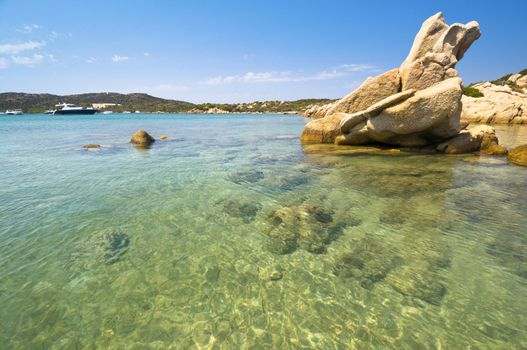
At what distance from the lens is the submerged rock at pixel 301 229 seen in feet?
19.1

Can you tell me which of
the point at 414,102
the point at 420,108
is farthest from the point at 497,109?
the point at 414,102

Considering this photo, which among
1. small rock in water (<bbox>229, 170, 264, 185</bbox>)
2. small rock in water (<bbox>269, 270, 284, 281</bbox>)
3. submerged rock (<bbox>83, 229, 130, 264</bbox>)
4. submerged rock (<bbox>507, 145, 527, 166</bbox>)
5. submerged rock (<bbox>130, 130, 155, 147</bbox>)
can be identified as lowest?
submerged rock (<bbox>83, 229, 130, 264</bbox>)

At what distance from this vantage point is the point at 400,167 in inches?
500

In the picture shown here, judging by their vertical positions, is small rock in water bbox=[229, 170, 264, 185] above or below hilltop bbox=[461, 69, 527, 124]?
below

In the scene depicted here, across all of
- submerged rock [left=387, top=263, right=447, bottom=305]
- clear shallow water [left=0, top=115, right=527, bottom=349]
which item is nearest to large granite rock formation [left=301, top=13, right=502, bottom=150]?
clear shallow water [left=0, top=115, right=527, bottom=349]

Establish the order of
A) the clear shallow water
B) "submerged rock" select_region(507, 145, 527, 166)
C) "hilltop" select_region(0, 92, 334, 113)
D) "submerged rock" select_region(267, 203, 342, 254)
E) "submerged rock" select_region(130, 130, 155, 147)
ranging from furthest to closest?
"hilltop" select_region(0, 92, 334, 113) < "submerged rock" select_region(130, 130, 155, 147) < "submerged rock" select_region(507, 145, 527, 166) < "submerged rock" select_region(267, 203, 342, 254) < the clear shallow water

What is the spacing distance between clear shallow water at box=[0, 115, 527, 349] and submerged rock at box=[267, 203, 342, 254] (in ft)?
0.17

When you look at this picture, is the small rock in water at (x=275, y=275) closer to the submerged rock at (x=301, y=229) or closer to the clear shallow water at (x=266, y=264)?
the clear shallow water at (x=266, y=264)

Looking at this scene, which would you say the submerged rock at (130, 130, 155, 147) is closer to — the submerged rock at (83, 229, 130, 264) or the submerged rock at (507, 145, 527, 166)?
the submerged rock at (83, 229, 130, 264)

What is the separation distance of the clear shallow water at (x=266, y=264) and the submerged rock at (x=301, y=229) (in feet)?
0.17

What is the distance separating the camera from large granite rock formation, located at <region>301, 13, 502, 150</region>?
13727 millimetres

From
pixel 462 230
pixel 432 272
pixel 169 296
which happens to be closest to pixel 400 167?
pixel 462 230

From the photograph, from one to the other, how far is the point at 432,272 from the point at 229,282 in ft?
12.6

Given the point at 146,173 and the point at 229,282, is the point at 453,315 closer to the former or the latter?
the point at 229,282
